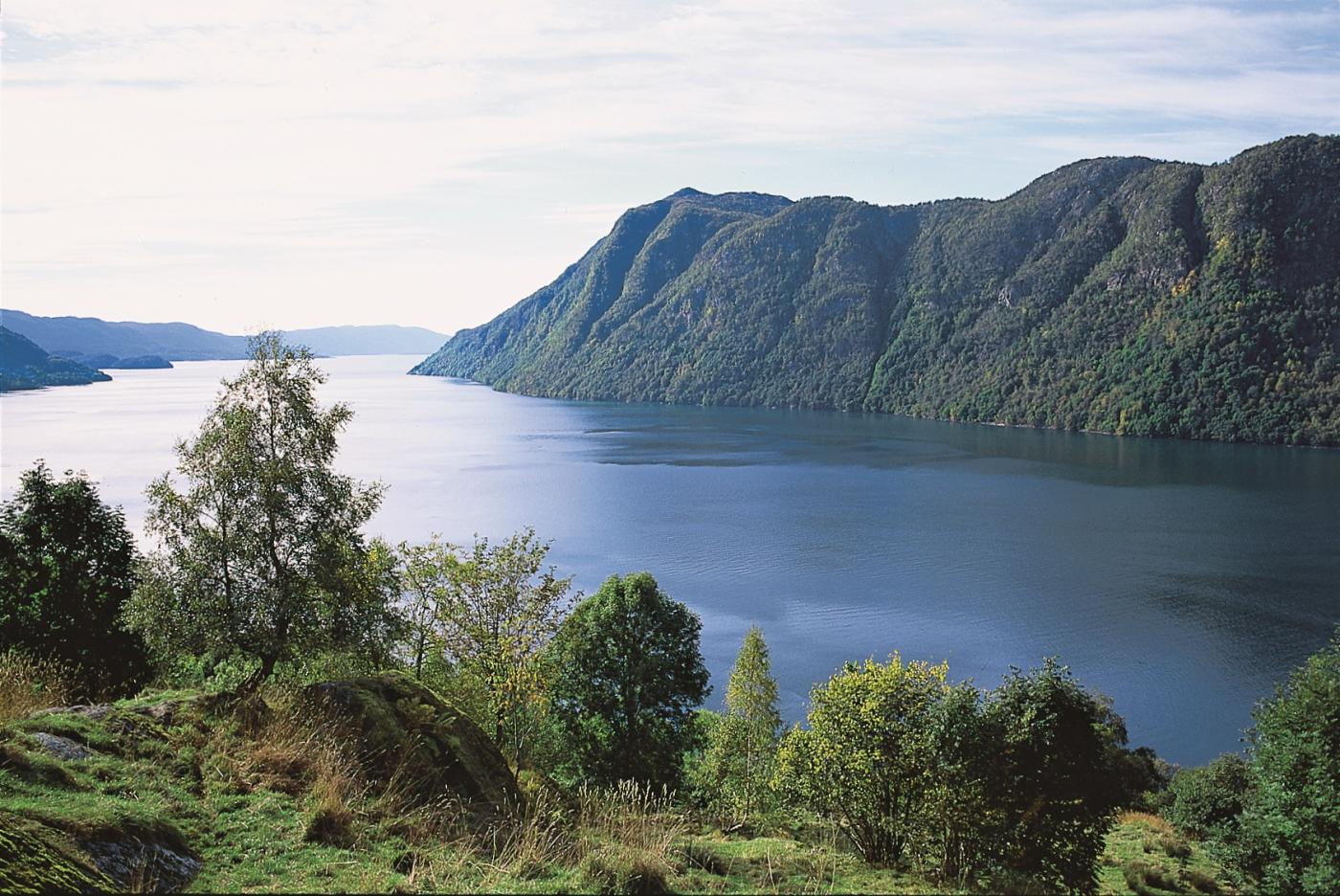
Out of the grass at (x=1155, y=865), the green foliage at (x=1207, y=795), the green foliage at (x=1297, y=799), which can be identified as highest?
the green foliage at (x=1297, y=799)

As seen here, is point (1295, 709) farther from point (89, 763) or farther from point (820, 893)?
point (89, 763)

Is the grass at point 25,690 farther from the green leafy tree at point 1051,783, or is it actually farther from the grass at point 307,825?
the green leafy tree at point 1051,783

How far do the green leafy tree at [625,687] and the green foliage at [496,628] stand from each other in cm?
355

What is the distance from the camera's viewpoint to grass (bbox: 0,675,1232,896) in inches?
273

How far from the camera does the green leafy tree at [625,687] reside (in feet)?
79.6

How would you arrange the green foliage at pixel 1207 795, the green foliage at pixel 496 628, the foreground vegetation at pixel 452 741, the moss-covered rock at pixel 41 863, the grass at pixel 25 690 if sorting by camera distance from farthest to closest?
the green foliage at pixel 1207 795 → the green foliage at pixel 496 628 → the grass at pixel 25 690 → the foreground vegetation at pixel 452 741 → the moss-covered rock at pixel 41 863

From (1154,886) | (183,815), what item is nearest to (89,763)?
(183,815)

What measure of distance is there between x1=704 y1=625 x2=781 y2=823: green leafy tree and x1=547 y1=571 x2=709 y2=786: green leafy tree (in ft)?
6.89

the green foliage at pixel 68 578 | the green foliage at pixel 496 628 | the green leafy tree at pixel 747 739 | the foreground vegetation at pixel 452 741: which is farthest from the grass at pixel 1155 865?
the green foliage at pixel 68 578

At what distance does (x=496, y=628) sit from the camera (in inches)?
784

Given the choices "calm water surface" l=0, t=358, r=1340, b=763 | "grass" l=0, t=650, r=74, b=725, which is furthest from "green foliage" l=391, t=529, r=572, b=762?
"calm water surface" l=0, t=358, r=1340, b=763

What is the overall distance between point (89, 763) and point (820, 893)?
6.89 meters

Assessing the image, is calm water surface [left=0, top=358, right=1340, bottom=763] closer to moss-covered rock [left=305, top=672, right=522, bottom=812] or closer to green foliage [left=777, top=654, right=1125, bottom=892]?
moss-covered rock [left=305, top=672, right=522, bottom=812]

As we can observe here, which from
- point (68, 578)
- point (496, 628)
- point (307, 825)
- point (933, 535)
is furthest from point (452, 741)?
point (933, 535)
